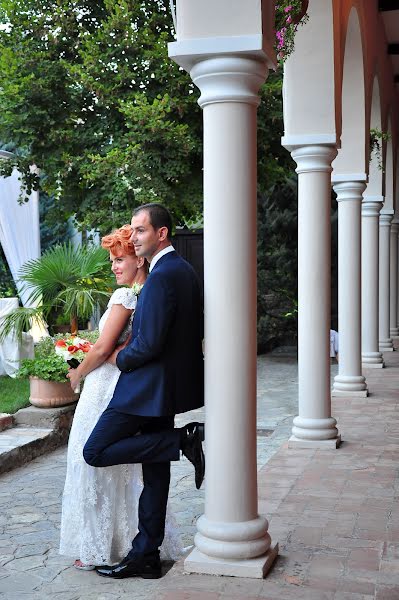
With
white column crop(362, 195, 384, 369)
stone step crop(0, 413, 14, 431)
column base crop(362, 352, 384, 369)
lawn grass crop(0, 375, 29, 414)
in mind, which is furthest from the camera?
column base crop(362, 352, 384, 369)

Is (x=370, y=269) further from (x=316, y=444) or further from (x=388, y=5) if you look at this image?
(x=316, y=444)

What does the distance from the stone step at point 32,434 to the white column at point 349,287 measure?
3016mm

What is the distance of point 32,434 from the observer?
7.61m

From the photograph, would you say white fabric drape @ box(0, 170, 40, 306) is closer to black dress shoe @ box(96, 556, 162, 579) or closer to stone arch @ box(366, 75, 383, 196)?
stone arch @ box(366, 75, 383, 196)

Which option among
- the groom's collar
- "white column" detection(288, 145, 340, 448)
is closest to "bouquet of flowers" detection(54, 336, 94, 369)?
the groom's collar

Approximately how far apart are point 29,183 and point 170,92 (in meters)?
2.90

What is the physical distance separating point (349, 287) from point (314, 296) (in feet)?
8.30

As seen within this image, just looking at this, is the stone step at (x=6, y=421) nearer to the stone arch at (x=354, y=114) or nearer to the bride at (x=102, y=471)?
the bride at (x=102, y=471)

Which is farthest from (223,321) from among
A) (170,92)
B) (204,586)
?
(170,92)

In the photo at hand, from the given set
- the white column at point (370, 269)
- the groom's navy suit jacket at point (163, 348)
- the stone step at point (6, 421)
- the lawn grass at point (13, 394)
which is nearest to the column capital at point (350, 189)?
the white column at point (370, 269)

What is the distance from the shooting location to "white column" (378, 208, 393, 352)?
46.1 ft

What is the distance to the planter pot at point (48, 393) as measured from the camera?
26.5ft

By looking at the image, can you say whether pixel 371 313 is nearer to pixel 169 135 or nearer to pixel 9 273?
pixel 169 135

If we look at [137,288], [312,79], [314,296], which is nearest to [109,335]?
[137,288]
